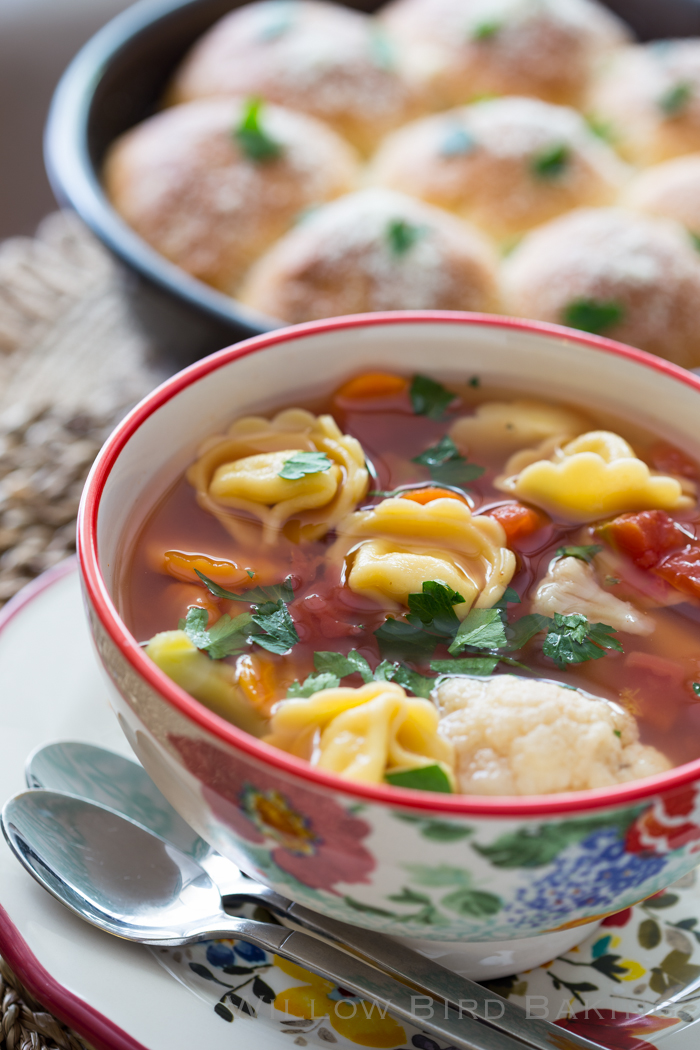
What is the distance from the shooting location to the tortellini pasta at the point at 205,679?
3.72ft

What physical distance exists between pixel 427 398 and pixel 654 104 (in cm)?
200

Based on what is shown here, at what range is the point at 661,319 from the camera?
7.64 feet

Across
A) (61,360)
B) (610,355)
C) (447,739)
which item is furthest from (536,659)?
(61,360)

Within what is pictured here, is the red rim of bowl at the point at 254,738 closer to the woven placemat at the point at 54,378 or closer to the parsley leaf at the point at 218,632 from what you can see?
the parsley leaf at the point at 218,632

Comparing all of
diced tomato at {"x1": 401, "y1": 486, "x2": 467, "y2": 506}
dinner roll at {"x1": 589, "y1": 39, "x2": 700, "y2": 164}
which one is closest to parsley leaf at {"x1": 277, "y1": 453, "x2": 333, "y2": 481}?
diced tomato at {"x1": 401, "y1": 486, "x2": 467, "y2": 506}

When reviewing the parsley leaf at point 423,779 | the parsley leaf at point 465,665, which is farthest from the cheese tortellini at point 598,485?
the parsley leaf at point 423,779

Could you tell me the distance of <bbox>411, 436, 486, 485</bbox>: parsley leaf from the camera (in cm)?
150

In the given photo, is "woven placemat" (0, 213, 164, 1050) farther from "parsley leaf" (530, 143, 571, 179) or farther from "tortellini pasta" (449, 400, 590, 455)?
"parsley leaf" (530, 143, 571, 179)

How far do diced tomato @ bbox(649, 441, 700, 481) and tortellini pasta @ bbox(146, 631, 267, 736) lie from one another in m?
0.75

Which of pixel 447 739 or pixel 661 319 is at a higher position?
pixel 447 739

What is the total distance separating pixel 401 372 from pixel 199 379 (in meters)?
0.36

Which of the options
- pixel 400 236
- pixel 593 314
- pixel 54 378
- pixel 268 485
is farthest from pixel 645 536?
pixel 54 378

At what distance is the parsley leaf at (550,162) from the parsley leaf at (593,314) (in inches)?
22.7

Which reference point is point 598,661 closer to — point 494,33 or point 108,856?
point 108,856
